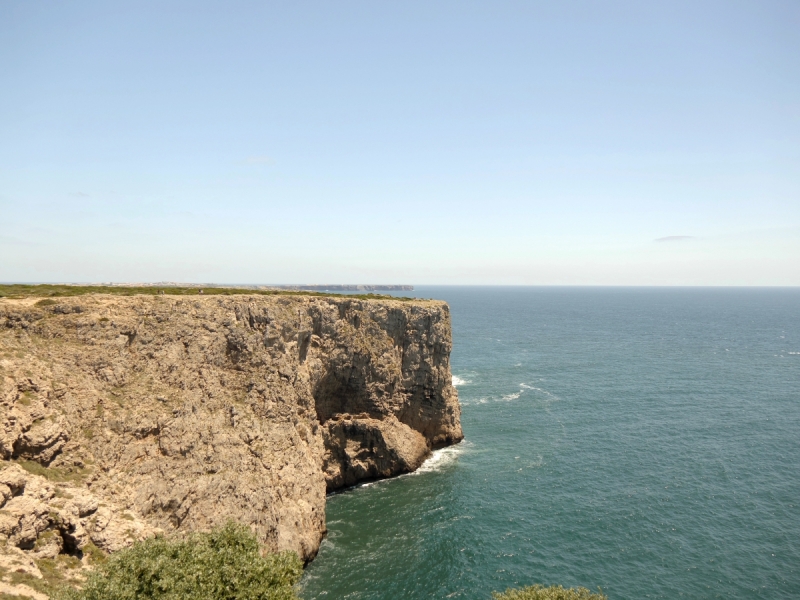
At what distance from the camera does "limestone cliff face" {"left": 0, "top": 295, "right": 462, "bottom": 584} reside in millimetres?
34219

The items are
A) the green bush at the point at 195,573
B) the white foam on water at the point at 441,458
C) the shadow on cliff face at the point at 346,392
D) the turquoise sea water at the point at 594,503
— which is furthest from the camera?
the white foam on water at the point at 441,458

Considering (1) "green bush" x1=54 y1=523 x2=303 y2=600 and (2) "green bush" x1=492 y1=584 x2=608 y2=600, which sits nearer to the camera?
(1) "green bush" x1=54 y1=523 x2=303 y2=600

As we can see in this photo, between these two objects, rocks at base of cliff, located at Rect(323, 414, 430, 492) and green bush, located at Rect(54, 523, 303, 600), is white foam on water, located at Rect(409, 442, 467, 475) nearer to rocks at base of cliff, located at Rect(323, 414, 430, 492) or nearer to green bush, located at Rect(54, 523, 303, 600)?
rocks at base of cliff, located at Rect(323, 414, 430, 492)

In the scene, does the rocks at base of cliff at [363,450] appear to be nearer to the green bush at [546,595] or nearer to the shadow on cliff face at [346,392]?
the shadow on cliff face at [346,392]

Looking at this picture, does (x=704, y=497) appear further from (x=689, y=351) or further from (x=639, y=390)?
(x=689, y=351)

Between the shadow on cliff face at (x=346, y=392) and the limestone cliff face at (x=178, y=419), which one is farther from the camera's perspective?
the shadow on cliff face at (x=346, y=392)

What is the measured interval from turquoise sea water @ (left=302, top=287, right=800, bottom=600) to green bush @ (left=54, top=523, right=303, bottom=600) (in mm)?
13911

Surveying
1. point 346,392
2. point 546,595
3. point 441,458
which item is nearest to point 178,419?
point 346,392

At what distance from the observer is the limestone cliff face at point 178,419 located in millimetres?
34219

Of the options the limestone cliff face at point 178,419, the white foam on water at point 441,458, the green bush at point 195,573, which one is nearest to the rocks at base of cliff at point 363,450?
the limestone cliff face at point 178,419

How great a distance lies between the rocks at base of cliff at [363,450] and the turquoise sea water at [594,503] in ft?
7.11

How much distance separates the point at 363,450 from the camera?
67.6 m

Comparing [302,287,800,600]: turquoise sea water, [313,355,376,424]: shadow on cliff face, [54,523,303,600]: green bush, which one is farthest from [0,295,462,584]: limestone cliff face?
[302,287,800,600]: turquoise sea water

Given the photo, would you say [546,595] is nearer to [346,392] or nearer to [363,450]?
[363,450]
